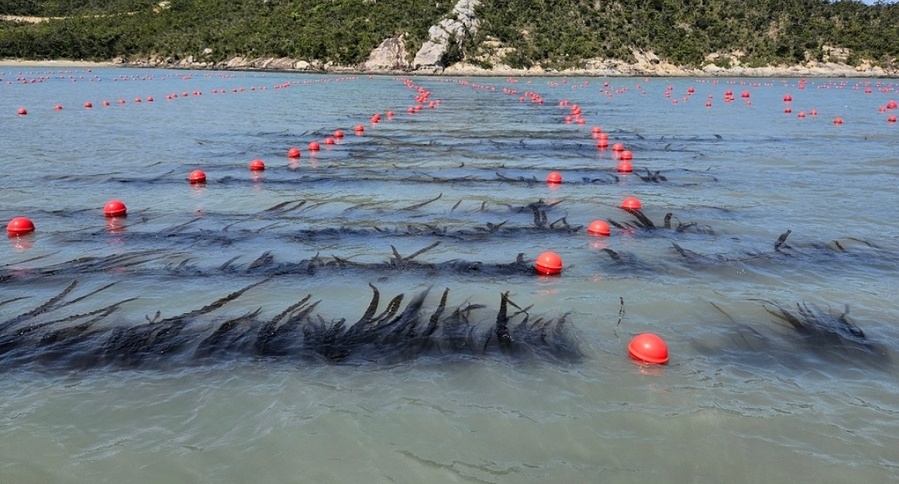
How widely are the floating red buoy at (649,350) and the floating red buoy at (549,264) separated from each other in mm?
2258

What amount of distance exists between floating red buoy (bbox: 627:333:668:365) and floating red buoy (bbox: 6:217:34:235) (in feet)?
28.1

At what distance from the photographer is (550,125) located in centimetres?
2452

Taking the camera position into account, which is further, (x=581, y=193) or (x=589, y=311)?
(x=581, y=193)

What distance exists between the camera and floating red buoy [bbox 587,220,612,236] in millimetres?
10078

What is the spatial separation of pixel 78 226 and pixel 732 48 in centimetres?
8144

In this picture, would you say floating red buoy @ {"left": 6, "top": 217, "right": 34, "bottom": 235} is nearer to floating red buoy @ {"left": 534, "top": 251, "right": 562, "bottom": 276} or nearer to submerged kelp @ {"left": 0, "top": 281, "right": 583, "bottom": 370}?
submerged kelp @ {"left": 0, "top": 281, "right": 583, "bottom": 370}

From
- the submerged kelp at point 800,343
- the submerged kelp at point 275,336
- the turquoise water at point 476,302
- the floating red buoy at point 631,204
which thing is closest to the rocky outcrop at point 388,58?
the turquoise water at point 476,302

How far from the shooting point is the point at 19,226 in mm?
9875

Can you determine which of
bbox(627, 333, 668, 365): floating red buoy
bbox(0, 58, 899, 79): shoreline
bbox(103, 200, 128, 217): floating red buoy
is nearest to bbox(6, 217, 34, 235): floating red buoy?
bbox(103, 200, 128, 217): floating red buoy

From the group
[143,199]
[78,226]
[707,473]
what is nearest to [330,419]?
[707,473]

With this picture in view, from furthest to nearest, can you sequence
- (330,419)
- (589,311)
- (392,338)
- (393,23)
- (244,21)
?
(244,21) → (393,23) → (589,311) → (392,338) → (330,419)

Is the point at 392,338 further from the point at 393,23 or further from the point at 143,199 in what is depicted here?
the point at 393,23

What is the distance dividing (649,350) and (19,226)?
28.9 feet

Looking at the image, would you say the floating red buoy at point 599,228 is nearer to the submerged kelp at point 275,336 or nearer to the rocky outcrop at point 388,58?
the submerged kelp at point 275,336
